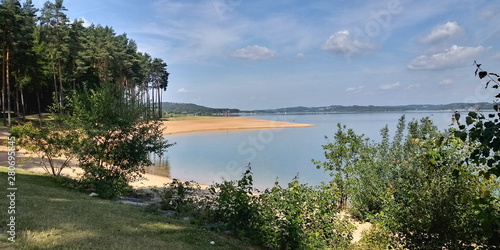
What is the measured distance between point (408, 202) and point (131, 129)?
1046 centimetres

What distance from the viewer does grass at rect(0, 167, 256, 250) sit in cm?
500

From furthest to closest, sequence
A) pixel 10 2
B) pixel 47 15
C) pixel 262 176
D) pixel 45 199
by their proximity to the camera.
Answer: pixel 47 15
pixel 10 2
pixel 262 176
pixel 45 199

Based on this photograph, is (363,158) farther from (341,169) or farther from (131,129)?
(131,129)

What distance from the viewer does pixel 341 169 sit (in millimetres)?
15352

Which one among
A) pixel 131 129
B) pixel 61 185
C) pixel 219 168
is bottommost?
pixel 219 168

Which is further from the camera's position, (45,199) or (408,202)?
(45,199)

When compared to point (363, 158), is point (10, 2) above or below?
above

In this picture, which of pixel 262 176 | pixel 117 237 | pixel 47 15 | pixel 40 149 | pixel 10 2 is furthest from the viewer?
pixel 47 15

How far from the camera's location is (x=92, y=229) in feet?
19.2

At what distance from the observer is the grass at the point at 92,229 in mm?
5004

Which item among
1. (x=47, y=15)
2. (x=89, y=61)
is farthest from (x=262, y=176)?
(x=89, y=61)

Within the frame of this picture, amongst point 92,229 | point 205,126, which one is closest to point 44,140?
point 92,229

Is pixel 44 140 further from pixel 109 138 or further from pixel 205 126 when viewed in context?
pixel 205 126

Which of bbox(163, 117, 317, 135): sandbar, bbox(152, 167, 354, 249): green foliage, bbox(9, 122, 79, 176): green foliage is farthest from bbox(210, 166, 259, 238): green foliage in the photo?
bbox(163, 117, 317, 135): sandbar
